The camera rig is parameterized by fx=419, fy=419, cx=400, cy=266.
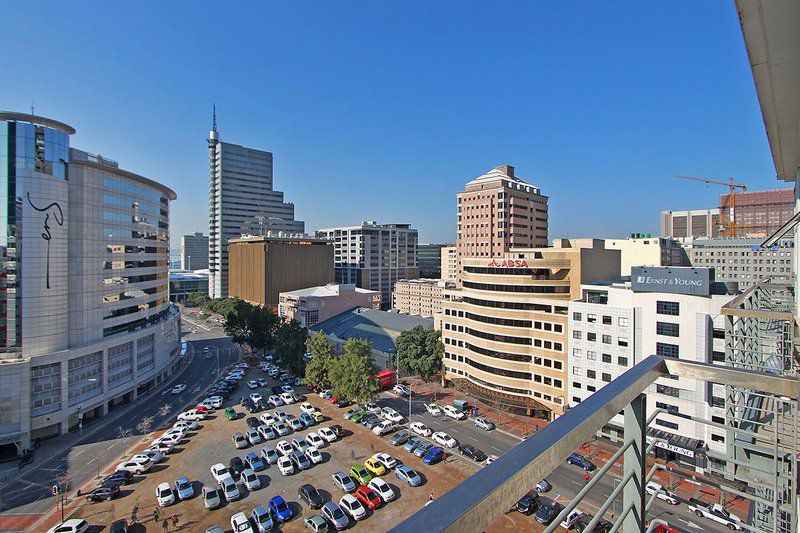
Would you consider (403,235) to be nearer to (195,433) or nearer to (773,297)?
(195,433)

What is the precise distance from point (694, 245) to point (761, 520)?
82.5 m

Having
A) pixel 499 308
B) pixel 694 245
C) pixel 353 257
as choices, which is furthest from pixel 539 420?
pixel 694 245

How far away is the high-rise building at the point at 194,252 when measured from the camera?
145125 millimetres

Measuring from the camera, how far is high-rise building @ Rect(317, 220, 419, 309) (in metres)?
75.1

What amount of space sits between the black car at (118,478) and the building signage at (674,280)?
87.1ft

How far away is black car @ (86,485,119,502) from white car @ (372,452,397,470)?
11.0m

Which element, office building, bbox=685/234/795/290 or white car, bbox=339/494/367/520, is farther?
office building, bbox=685/234/795/290

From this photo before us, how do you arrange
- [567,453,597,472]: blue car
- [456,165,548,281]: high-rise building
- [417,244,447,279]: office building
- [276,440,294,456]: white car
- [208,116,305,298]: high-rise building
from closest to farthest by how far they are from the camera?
[567,453,597,472]: blue car
[276,440,294,456]: white car
[456,165,548,281]: high-rise building
[208,116,305,298]: high-rise building
[417,244,447,279]: office building

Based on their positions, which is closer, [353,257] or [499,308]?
[499,308]

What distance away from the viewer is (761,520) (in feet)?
12.2

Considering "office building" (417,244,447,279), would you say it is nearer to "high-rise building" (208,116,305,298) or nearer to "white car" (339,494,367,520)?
"high-rise building" (208,116,305,298)

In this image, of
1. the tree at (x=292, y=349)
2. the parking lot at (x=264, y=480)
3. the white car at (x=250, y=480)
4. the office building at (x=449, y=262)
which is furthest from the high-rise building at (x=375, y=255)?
the white car at (x=250, y=480)

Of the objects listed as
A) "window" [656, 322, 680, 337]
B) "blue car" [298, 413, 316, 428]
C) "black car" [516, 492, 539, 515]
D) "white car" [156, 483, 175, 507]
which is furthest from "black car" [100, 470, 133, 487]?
"window" [656, 322, 680, 337]

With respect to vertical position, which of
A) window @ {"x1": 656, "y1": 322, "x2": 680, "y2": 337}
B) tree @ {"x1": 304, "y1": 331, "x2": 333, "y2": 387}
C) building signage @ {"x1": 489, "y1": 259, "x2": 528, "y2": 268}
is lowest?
tree @ {"x1": 304, "y1": 331, "x2": 333, "y2": 387}
